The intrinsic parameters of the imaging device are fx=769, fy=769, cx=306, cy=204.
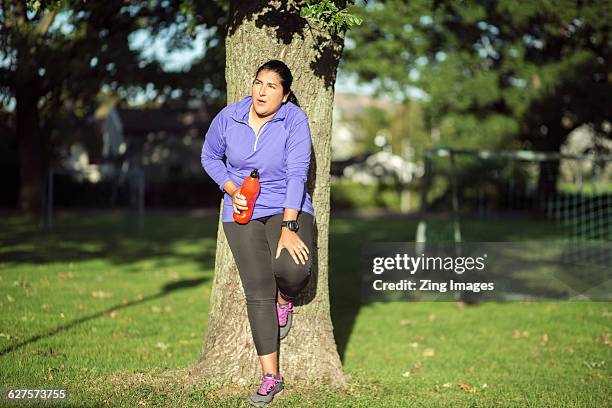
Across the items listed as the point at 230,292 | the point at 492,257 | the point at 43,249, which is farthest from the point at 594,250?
the point at 230,292

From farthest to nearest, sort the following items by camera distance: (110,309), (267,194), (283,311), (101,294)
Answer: (101,294) < (110,309) < (283,311) < (267,194)

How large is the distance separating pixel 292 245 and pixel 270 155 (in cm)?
57

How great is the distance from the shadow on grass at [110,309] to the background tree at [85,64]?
6.01m

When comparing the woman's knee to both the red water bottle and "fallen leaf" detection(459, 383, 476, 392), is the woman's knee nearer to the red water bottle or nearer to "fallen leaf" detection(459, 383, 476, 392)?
the red water bottle

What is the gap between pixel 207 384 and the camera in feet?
17.3

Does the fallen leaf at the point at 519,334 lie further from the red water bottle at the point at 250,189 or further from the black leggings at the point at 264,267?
the red water bottle at the point at 250,189

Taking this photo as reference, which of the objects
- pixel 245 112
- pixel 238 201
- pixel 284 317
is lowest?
pixel 284 317

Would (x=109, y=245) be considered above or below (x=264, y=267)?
below

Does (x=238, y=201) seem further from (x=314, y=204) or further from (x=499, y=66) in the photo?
(x=499, y=66)

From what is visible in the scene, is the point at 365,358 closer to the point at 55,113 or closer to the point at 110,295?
the point at 110,295

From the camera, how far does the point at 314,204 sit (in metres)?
5.52

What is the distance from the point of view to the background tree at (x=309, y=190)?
210 inches

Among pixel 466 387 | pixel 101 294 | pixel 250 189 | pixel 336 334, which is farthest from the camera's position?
pixel 101 294

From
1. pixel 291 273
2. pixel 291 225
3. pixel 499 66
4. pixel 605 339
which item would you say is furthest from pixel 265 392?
pixel 499 66
